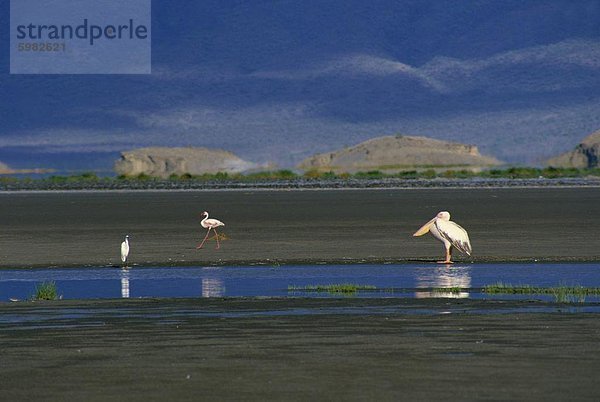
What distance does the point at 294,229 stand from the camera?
37.8 meters

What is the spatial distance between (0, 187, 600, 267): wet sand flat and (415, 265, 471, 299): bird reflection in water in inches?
106

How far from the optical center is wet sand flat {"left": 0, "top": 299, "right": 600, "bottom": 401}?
11555 mm

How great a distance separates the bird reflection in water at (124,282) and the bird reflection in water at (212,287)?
106 cm

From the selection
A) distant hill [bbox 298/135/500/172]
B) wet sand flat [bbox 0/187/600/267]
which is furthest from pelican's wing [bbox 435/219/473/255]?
distant hill [bbox 298/135/500/172]

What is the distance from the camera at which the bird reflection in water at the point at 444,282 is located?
63.5 feet

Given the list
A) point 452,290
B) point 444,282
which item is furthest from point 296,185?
point 452,290

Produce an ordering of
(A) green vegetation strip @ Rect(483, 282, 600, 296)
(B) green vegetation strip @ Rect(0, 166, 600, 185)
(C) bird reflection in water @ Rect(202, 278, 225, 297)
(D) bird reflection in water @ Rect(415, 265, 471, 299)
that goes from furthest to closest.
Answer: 1. (B) green vegetation strip @ Rect(0, 166, 600, 185)
2. (C) bird reflection in water @ Rect(202, 278, 225, 297)
3. (D) bird reflection in water @ Rect(415, 265, 471, 299)
4. (A) green vegetation strip @ Rect(483, 282, 600, 296)

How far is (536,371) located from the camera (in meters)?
12.3

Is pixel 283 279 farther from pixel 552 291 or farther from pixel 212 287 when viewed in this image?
pixel 552 291

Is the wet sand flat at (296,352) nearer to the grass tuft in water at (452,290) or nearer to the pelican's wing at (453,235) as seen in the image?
the grass tuft in water at (452,290)

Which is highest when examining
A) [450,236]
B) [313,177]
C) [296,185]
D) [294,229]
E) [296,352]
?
[313,177]

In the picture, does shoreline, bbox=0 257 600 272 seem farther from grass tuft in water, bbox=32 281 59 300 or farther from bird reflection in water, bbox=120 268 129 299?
grass tuft in water, bbox=32 281 59 300

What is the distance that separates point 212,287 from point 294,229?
16685mm

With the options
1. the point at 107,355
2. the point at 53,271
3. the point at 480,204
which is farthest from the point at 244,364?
the point at 480,204
